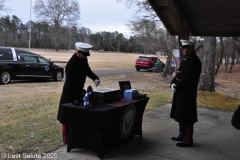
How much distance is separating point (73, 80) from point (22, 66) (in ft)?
34.5

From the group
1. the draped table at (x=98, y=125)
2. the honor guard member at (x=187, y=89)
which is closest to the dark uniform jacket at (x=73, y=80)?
the draped table at (x=98, y=125)

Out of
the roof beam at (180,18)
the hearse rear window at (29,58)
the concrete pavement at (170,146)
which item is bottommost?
the concrete pavement at (170,146)

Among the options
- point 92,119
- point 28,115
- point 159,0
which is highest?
point 159,0

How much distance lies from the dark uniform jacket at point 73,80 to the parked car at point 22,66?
9.91m

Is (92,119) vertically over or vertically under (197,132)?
over

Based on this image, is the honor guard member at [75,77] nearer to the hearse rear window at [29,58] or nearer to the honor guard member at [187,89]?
the honor guard member at [187,89]

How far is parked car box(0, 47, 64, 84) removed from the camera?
44.3 ft

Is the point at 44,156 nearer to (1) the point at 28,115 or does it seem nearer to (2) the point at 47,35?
(1) the point at 28,115

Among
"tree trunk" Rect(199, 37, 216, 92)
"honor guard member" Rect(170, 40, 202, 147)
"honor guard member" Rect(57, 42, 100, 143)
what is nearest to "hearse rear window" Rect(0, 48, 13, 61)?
"tree trunk" Rect(199, 37, 216, 92)

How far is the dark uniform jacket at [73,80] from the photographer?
4.49 meters

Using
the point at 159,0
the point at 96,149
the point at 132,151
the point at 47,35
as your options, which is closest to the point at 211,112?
the point at 159,0

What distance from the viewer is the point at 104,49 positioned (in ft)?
330

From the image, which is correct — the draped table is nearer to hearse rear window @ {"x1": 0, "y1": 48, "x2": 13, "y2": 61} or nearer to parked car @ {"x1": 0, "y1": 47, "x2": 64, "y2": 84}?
parked car @ {"x1": 0, "y1": 47, "x2": 64, "y2": 84}

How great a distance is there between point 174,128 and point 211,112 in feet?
8.05
